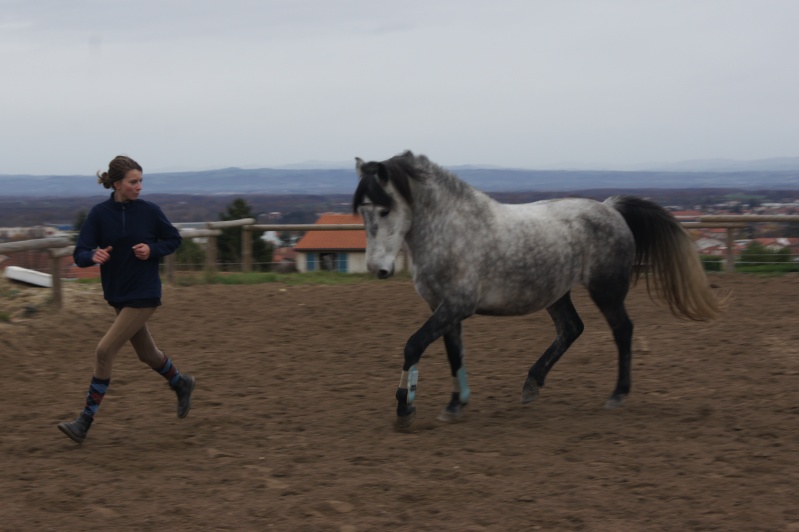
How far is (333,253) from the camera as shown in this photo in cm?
1498

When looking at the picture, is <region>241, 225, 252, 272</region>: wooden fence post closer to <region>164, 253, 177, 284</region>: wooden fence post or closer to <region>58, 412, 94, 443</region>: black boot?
<region>164, 253, 177, 284</region>: wooden fence post

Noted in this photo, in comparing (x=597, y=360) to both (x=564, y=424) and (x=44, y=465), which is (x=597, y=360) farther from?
(x=44, y=465)

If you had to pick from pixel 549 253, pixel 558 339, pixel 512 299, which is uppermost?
pixel 549 253

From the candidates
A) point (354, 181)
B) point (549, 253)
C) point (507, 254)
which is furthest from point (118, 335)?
point (354, 181)

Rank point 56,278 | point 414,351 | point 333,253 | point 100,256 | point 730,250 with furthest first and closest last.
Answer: point 333,253, point 730,250, point 56,278, point 414,351, point 100,256

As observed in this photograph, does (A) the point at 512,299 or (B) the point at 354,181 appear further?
(B) the point at 354,181

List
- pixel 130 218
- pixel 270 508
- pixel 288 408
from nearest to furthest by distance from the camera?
1. pixel 270 508
2. pixel 130 218
3. pixel 288 408

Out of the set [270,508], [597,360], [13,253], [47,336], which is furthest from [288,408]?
[13,253]

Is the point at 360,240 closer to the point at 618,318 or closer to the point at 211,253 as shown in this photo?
the point at 211,253

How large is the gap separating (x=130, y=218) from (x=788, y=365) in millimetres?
5342

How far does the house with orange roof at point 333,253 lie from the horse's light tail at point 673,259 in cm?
752

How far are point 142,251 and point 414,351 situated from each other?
6.03 feet

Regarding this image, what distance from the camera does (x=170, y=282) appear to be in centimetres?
1236

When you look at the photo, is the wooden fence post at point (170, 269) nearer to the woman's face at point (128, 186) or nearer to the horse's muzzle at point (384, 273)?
the woman's face at point (128, 186)
